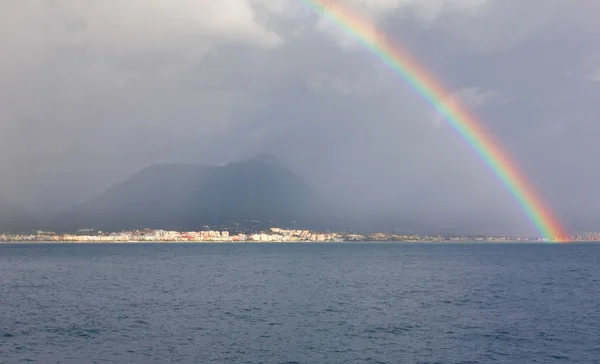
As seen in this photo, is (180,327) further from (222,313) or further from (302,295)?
(302,295)

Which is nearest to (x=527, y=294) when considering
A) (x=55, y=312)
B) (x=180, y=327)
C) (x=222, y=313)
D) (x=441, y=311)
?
(x=441, y=311)

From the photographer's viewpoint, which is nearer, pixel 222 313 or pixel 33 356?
pixel 33 356

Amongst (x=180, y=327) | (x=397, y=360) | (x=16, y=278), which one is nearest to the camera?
(x=397, y=360)

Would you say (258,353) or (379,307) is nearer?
(258,353)

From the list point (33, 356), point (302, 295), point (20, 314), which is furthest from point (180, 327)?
point (302, 295)

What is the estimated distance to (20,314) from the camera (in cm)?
5625

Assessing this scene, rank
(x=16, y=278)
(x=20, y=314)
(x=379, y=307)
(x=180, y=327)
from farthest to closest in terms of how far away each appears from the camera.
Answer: (x=16, y=278) → (x=379, y=307) → (x=20, y=314) → (x=180, y=327)

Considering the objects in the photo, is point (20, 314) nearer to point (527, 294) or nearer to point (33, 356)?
point (33, 356)

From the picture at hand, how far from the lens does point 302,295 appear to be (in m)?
74.8

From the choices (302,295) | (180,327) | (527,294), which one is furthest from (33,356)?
(527,294)

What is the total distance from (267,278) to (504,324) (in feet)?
184

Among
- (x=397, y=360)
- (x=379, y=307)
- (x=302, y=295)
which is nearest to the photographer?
(x=397, y=360)

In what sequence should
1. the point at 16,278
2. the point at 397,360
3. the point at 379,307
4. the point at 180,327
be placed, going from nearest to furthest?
1. the point at 397,360
2. the point at 180,327
3. the point at 379,307
4. the point at 16,278

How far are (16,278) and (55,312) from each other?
2036 inches
